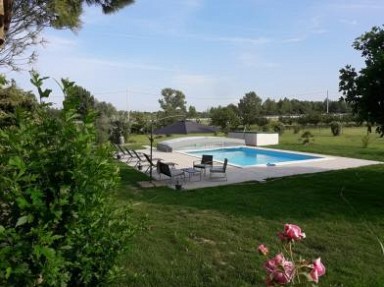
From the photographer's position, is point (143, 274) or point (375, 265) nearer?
point (143, 274)

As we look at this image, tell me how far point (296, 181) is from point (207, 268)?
6598 mm

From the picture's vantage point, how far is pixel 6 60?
8.95m

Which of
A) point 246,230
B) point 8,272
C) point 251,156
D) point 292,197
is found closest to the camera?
point 8,272

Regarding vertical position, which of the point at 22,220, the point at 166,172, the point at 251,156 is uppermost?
the point at 22,220

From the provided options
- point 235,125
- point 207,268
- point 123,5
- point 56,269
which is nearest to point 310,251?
point 207,268

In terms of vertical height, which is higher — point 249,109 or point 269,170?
point 249,109

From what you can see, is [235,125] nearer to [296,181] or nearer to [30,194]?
[296,181]

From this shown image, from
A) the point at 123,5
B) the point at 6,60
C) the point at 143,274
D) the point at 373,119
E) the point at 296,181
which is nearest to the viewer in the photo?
the point at 143,274

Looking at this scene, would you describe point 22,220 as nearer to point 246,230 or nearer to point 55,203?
point 55,203

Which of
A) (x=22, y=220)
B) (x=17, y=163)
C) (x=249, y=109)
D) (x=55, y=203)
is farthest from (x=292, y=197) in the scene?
(x=249, y=109)


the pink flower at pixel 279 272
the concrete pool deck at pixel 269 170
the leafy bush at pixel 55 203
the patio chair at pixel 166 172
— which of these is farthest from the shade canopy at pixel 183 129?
the pink flower at pixel 279 272

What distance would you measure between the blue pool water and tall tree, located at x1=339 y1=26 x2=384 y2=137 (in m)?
7.15

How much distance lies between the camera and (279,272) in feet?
5.49

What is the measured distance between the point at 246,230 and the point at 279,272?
177 inches
